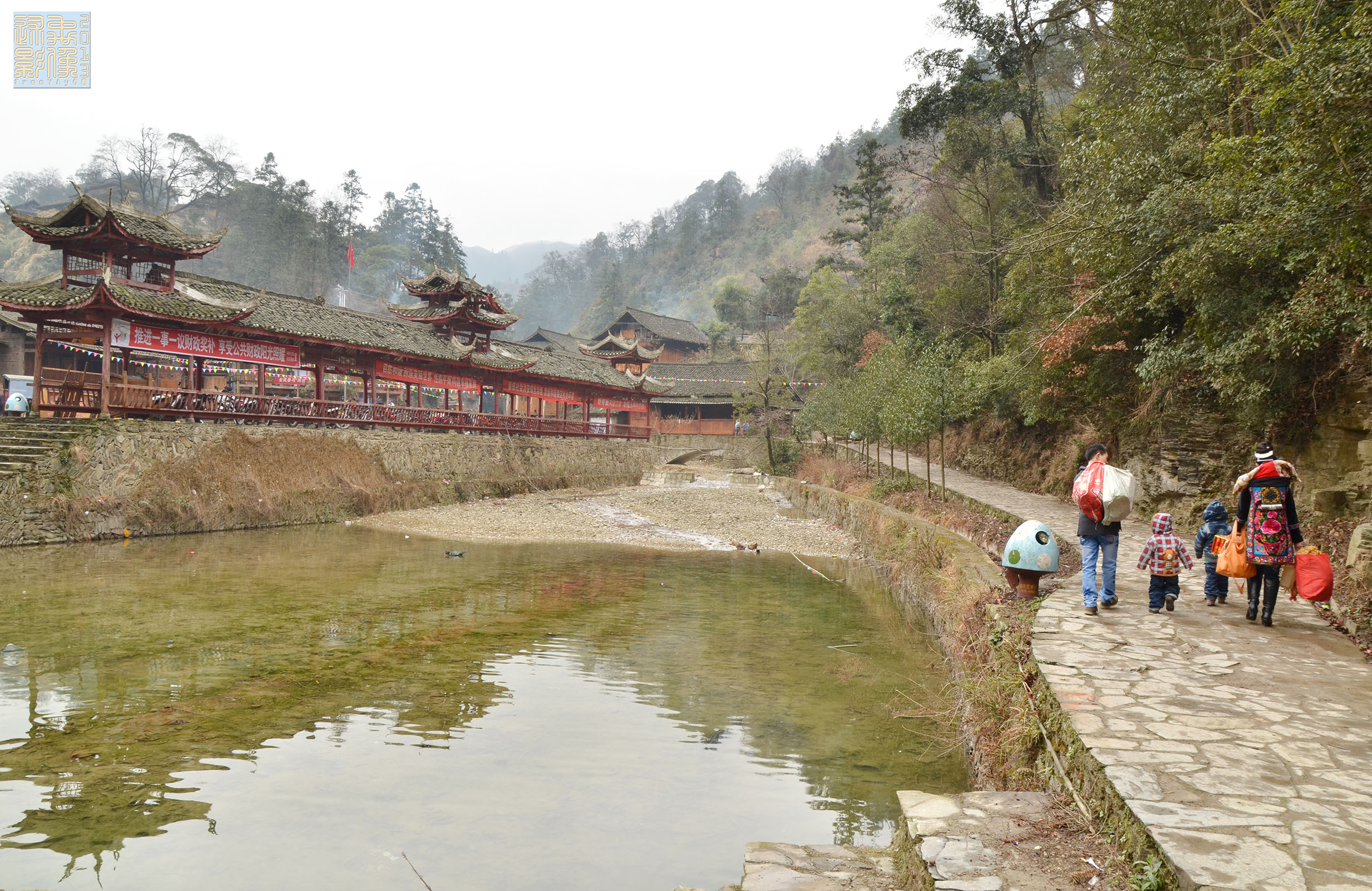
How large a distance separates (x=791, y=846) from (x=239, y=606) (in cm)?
908

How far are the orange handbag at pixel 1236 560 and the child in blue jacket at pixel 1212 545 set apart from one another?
335 mm

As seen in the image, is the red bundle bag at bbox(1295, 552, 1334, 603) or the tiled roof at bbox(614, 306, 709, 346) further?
the tiled roof at bbox(614, 306, 709, 346)

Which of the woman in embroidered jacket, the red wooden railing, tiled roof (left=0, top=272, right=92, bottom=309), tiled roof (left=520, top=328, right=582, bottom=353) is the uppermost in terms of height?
tiled roof (left=520, top=328, right=582, bottom=353)

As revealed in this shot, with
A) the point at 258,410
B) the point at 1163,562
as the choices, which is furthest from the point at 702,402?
the point at 1163,562

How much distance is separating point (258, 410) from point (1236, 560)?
20750mm

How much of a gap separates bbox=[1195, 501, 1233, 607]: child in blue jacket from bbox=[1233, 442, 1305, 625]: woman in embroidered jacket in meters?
0.54

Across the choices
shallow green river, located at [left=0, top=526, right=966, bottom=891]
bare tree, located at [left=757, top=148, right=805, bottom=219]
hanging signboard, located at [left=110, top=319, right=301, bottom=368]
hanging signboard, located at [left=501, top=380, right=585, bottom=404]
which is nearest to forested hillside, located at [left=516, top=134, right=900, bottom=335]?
bare tree, located at [left=757, top=148, right=805, bottom=219]

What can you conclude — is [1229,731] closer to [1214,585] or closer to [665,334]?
[1214,585]

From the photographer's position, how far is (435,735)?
240 inches

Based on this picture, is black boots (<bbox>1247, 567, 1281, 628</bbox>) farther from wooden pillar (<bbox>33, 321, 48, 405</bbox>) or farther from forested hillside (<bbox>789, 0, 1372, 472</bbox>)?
wooden pillar (<bbox>33, 321, 48, 405</bbox>)

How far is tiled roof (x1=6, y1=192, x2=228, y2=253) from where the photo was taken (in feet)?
56.4

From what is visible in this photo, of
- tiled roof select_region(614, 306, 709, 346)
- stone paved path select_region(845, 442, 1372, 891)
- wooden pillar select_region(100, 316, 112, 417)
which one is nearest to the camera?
stone paved path select_region(845, 442, 1372, 891)

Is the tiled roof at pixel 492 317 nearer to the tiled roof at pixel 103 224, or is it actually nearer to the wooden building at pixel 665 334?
the tiled roof at pixel 103 224

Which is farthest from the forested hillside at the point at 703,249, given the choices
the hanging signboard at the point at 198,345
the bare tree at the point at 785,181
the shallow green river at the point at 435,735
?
the shallow green river at the point at 435,735
